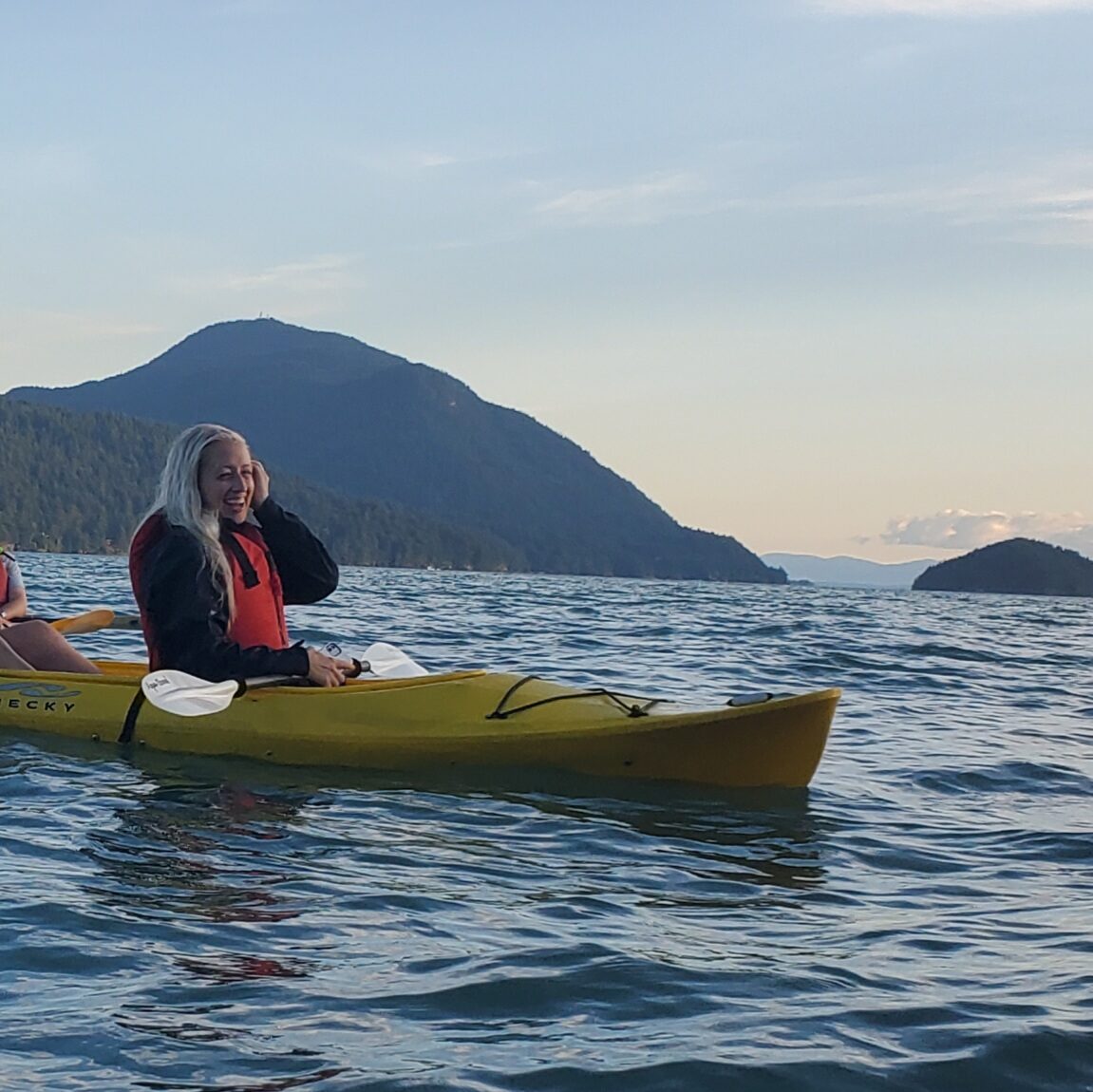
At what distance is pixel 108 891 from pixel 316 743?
2.74 metres

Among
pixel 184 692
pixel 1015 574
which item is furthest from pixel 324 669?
pixel 1015 574

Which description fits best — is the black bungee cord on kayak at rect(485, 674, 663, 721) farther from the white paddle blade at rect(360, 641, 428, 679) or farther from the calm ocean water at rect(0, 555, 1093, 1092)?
the white paddle blade at rect(360, 641, 428, 679)

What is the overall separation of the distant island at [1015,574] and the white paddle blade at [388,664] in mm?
139491

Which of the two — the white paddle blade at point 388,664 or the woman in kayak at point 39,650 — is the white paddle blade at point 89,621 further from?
the white paddle blade at point 388,664

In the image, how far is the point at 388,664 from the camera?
8641mm

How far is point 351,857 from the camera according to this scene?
5.50 meters

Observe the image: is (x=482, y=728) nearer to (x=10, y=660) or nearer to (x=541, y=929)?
(x=541, y=929)

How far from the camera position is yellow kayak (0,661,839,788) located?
22.9 feet

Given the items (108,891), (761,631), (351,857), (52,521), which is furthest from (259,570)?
(52,521)

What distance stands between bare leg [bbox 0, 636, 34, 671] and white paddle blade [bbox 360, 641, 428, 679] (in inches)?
78.7

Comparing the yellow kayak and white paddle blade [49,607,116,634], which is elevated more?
white paddle blade [49,607,116,634]

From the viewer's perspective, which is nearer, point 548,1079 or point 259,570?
point 548,1079

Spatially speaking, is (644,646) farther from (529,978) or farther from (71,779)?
(529,978)

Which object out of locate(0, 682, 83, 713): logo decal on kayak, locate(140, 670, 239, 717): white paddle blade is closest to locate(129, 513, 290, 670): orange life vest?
locate(140, 670, 239, 717): white paddle blade
